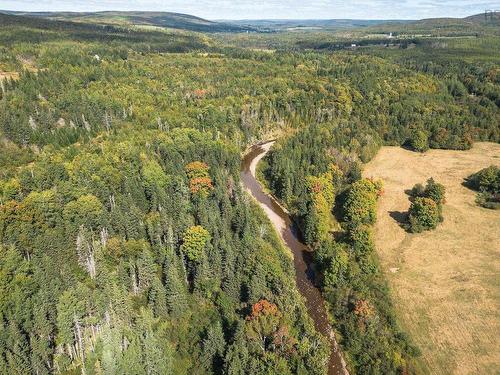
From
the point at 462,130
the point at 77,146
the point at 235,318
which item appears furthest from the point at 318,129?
the point at 235,318

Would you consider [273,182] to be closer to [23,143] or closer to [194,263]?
[194,263]

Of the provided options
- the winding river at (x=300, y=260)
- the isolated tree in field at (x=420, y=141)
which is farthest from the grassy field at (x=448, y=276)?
the isolated tree in field at (x=420, y=141)

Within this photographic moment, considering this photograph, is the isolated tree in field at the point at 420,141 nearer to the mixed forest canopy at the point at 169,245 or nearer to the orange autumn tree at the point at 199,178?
the mixed forest canopy at the point at 169,245

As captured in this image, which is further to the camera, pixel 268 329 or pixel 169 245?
pixel 169 245

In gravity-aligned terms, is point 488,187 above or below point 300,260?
above

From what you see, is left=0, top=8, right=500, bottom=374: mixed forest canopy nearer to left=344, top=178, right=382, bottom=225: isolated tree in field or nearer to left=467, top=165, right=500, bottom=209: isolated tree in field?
left=344, top=178, right=382, bottom=225: isolated tree in field

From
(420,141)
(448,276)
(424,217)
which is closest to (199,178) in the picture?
(424,217)

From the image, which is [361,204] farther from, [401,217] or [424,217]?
[424,217]
